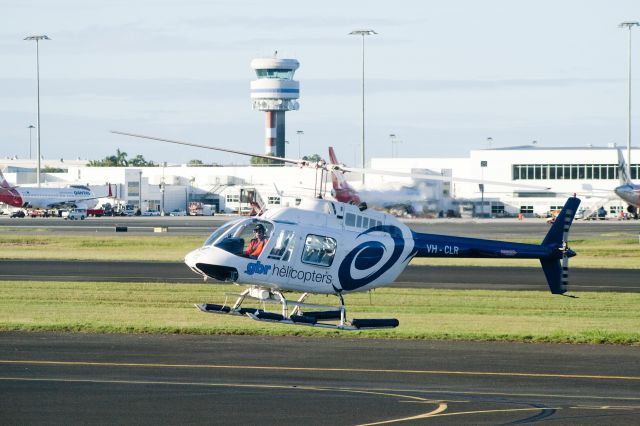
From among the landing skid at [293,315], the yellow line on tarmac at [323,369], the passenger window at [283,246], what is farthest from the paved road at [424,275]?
the yellow line on tarmac at [323,369]

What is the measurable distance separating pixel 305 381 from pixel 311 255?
4531 millimetres

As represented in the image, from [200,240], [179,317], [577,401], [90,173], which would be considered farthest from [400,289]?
[90,173]

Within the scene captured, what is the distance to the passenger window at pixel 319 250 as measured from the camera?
2642 cm

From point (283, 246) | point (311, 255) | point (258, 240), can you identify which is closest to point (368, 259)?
point (311, 255)

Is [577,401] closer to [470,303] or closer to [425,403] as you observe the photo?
[425,403]

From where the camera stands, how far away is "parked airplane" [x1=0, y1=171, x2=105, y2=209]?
12750cm

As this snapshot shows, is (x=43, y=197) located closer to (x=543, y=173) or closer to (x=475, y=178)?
(x=475, y=178)

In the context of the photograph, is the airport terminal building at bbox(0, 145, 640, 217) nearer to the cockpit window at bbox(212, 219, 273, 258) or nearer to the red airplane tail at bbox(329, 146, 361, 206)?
the red airplane tail at bbox(329, 146, 361, 206)

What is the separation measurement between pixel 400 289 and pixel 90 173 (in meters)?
130

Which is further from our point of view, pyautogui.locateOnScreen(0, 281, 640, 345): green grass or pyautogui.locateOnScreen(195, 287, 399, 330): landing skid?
pyautogui.locateOnScreen(0, 281, 640, 345): green grass

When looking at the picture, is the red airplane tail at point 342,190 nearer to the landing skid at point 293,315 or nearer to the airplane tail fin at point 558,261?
→ the airplane tail fin at point 558,261

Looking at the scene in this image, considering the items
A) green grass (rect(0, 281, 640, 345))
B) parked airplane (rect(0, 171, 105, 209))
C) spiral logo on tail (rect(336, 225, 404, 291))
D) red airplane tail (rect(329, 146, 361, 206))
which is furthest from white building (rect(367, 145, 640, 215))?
spiral logo on tail (rect(336, 225, 404, 291))

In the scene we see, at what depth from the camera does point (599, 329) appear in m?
31.3

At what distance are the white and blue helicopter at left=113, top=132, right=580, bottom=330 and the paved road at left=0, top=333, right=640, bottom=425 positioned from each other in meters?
1.19
